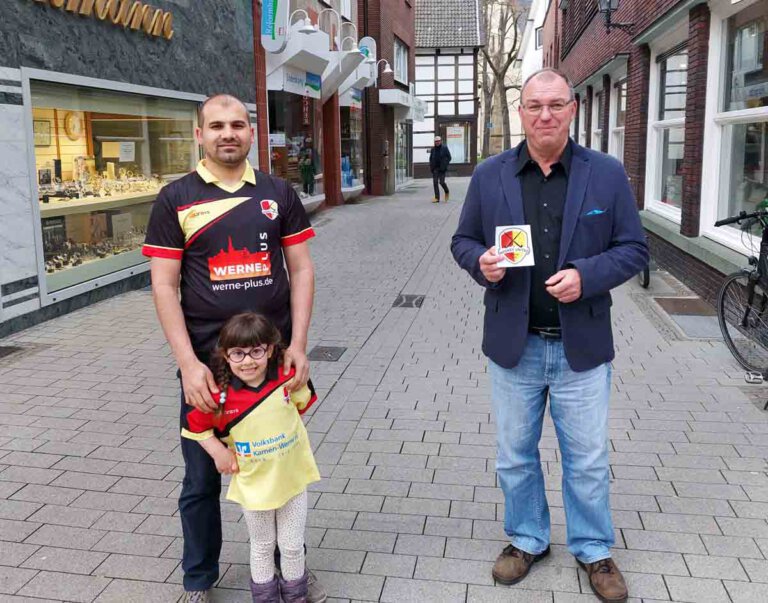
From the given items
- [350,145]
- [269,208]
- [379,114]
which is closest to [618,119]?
[350,145]

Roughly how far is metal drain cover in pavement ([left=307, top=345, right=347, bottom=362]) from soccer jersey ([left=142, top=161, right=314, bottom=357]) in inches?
151

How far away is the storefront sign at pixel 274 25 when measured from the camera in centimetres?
1381

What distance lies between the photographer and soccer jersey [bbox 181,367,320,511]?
2811 millimetres

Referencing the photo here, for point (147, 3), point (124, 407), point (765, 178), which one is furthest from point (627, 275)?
point (147, 3)

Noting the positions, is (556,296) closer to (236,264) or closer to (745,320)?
(236,264)

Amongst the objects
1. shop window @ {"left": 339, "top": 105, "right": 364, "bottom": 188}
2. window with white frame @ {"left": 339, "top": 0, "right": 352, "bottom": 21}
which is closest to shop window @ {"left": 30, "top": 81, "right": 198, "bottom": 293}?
shop window @ {"left": 339, "top": 105, "right": 364, "bottom": 188}

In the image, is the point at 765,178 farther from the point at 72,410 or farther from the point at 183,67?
the point at 183,67

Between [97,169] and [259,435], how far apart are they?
7557 mm

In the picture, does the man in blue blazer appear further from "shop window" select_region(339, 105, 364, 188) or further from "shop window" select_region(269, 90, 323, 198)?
"shop window" select_region(339, 105, 364, 188)

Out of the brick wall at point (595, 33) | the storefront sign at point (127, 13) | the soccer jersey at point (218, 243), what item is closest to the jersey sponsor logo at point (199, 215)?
the soccer jersey at point (218, 243)

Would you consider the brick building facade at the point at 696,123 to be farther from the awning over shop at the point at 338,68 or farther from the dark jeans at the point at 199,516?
the awning over shop at the point at 338,68

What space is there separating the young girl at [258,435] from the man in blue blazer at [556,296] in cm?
83

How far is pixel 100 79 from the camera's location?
8.95 m

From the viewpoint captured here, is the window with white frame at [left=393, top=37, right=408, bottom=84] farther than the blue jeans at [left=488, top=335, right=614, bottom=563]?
Yes
